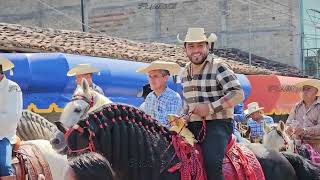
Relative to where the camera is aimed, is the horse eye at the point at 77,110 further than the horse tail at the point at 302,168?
Yes

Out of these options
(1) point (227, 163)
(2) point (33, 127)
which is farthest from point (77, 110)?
(1) point (227, 163)

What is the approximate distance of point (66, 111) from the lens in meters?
5.54

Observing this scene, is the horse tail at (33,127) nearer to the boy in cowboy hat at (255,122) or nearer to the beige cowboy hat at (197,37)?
the beige cowboy hat at (197,37)

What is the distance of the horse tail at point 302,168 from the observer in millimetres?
5327

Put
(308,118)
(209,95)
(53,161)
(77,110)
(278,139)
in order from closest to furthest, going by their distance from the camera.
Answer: (209,95), (77,110), (53,161), (308,118), (278,139)

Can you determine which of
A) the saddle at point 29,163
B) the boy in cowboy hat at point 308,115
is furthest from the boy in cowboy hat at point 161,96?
the boy in cowboy hat at point 308,115

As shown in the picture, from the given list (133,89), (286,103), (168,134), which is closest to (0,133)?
(168,134)

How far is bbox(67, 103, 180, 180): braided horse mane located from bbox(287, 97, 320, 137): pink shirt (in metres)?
3.11

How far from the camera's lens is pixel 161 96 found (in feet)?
20.1

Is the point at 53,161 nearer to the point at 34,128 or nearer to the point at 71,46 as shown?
the point at 34,128

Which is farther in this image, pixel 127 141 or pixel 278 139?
pixel 278 139

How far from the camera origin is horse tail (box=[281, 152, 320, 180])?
5327 millimetres

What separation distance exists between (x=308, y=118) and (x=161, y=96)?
6.42 feet

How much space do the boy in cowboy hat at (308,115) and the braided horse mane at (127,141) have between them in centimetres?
311
